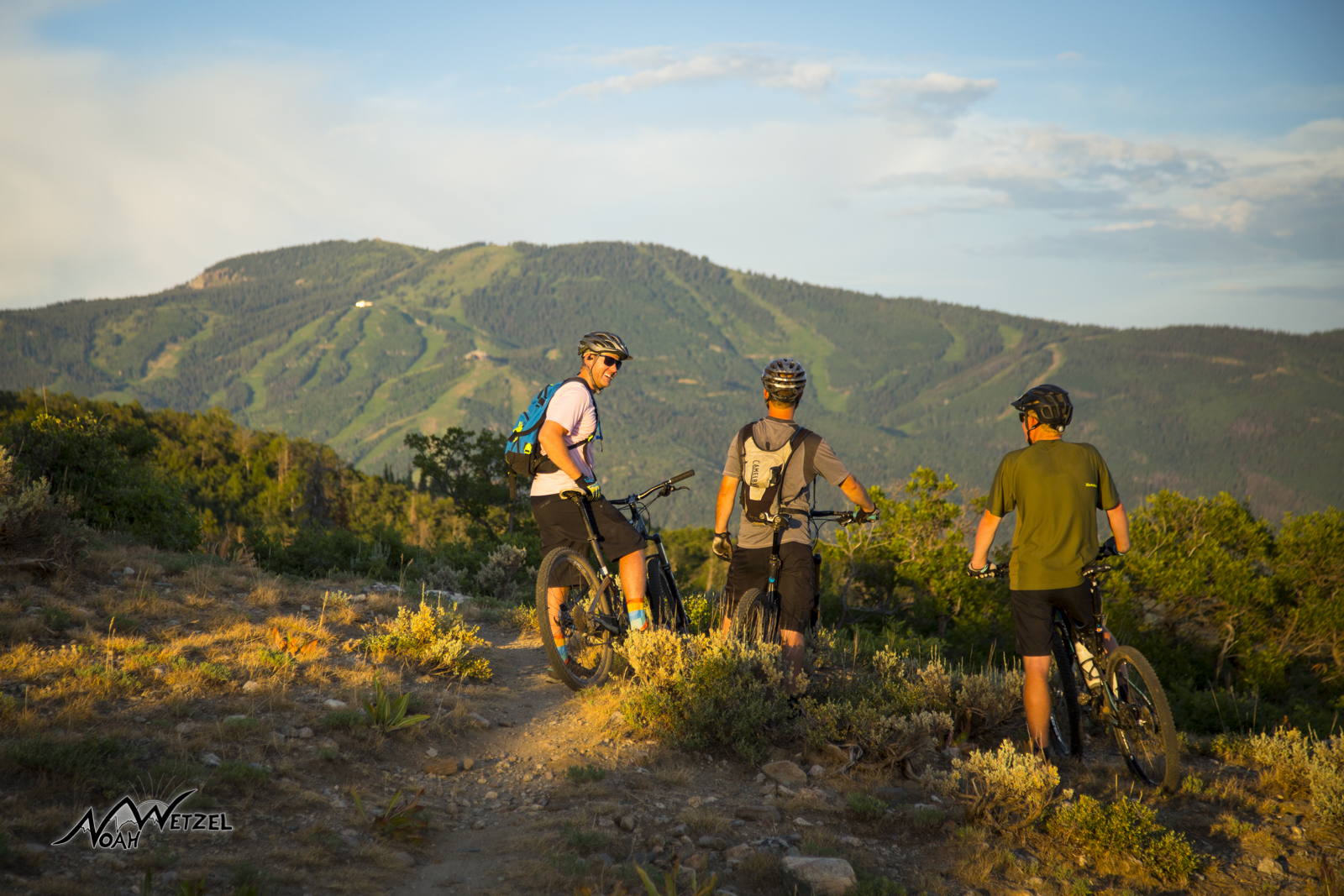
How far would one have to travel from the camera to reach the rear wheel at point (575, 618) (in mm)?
5586

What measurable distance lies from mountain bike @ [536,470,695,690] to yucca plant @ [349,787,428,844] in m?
1.84

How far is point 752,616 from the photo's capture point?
17.8 feet

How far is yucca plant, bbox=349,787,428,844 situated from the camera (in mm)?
3631

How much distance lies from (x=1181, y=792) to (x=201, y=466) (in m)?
51.3

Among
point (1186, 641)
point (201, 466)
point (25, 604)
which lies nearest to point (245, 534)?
point (25, 604)

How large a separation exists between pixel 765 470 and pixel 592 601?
4.90 ft

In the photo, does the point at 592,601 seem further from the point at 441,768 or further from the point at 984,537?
the point at 984,537

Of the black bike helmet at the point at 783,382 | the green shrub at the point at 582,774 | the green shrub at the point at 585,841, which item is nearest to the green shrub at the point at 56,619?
the green shrub at the point at 582,774

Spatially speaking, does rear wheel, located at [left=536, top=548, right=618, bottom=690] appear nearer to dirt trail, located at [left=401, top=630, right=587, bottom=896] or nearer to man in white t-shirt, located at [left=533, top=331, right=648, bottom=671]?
man in white t-shirt, located at [left=533, top=331, right=648, bottom=671]

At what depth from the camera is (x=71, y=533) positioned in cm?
710

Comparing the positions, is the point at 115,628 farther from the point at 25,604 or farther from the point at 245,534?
the point at 245,534

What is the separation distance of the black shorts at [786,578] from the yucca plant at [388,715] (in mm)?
2122

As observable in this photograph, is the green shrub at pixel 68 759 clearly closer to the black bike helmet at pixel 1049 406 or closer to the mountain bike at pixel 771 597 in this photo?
the mountain bike at pixel 771 597

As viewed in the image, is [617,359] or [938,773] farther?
[617,359]
